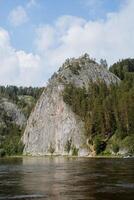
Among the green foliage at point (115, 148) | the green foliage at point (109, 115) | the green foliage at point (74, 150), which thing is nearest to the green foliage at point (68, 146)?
the green foliage at point (74, 150)

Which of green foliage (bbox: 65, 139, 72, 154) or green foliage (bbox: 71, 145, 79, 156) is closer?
green foliage (bbox: 71, 145, 79, 156)

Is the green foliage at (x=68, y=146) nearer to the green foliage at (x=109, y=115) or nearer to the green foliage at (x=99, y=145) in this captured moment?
the green foliage at (x=109, y=115)

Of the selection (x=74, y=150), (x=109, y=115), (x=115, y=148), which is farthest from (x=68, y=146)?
(x=115, y=148)

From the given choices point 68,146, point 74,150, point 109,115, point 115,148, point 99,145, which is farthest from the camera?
point 68,146

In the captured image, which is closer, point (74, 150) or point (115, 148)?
point (115, 148)

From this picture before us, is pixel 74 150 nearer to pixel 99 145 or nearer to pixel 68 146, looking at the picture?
pixel 68 146

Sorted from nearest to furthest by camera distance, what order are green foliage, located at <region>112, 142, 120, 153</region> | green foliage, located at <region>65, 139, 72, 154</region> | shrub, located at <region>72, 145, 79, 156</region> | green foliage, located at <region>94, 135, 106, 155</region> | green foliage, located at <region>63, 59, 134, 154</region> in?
green foliage, located at <region>112, 142, 120, 153</region> < green foliage, located at <region>63, 59, 134, 154</region> < green foliage, located at <region>94, 135, 106, 155</region> < shrub, located at <region>72, 145, 79, 156</region> < green foliage, located at <region>65, 139, 72, 154</region>

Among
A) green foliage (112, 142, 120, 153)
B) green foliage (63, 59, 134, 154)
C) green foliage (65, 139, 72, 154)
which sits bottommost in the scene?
green foliage (112, 142, 120, 153)

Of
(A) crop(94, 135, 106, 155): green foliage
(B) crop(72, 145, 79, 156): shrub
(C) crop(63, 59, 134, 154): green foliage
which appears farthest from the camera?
(B) crop(72, 145, 79, 156): shrub

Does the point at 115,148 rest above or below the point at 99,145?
below

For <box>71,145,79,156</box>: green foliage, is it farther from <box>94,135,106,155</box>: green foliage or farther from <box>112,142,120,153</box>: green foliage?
<box>112,142,120,153</box>: green foliage

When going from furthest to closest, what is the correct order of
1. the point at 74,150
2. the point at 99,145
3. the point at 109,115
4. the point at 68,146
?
the point at 68,146, the point at 74,150, the point at 109,115, the point at 99,145

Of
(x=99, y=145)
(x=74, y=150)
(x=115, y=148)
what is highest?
(x=99, y=145)

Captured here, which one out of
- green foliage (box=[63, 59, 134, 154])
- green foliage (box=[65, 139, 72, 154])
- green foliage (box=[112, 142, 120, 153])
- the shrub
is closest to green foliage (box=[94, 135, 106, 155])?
green foliage (box=[63, 59, 134, 154])
